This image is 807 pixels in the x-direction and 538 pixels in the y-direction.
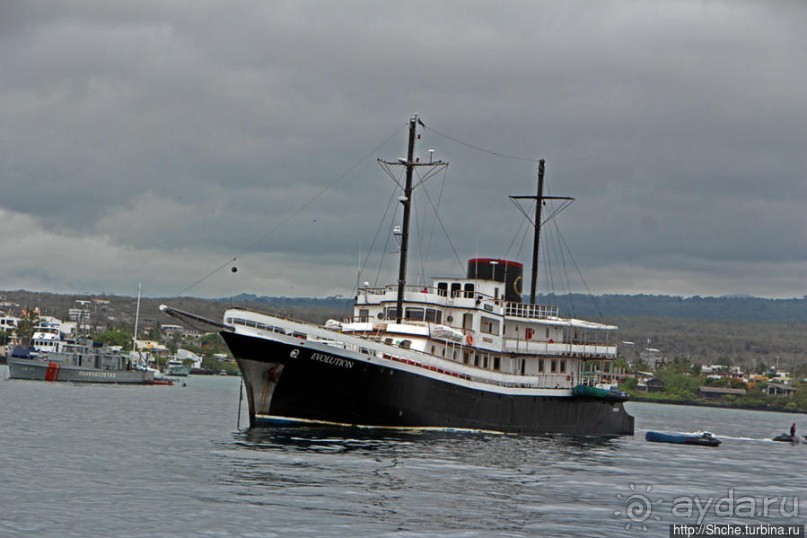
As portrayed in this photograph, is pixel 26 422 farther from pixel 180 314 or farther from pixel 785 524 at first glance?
pixel 785 524

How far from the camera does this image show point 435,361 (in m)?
58.1

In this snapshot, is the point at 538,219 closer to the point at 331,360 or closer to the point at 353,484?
the point at 331,360

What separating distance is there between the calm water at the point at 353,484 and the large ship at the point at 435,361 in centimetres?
213

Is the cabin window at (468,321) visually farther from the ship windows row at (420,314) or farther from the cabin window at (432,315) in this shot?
the cabin window at (432,315)

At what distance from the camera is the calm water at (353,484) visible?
3067cm

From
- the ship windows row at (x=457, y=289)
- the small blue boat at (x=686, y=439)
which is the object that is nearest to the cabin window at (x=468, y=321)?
the ship windows row at (x=457, y=289)

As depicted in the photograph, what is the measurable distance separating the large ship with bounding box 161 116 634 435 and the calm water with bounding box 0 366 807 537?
83.7 inches

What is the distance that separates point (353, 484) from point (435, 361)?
20.9 m

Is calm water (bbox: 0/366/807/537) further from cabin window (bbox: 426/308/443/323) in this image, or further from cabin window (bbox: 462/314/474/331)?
cabin window (bbox: 426/308/443/323)

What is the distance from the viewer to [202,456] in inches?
1761

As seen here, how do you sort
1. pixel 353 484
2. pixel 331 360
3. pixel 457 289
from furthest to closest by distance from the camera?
1. pixel 457 289
2. pixel 331 360
3. pixel 353 484

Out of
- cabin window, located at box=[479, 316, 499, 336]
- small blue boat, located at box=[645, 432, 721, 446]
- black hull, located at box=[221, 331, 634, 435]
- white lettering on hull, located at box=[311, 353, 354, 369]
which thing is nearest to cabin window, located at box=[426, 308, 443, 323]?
cabin window, located at box=[479, 316, 499, 336]

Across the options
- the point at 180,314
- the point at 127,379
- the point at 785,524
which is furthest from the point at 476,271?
the point at 127,379

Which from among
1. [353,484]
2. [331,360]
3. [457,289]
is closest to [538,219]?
[457,289]
